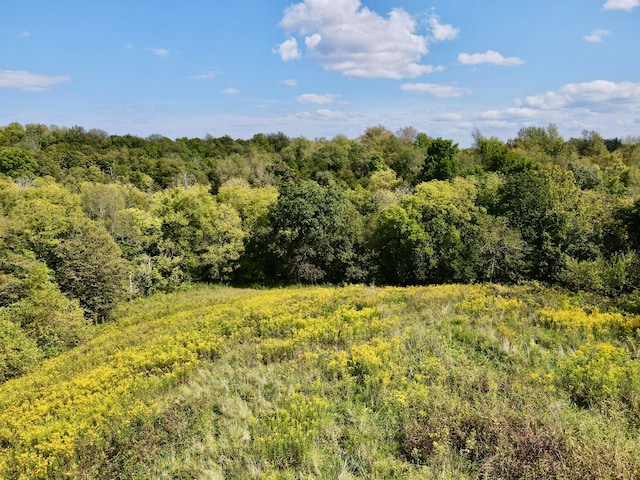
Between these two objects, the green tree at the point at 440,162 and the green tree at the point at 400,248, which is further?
the green tree at the point at 440,162

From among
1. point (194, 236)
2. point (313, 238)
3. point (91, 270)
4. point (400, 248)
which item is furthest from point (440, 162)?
point (91, 270)

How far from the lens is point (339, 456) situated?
4.38 metres

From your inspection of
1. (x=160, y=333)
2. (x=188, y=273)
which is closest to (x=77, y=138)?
(x=188, y=273)

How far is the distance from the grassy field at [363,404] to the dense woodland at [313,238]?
14.7ft

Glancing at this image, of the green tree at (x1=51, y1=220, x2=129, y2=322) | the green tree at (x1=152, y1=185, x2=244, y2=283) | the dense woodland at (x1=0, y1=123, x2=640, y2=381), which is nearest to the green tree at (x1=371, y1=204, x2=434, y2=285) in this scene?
the dense woodland at (x1=0, y1=123, x2=640, y2=381)

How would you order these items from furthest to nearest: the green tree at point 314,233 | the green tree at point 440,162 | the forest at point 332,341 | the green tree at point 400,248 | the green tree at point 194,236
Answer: the green tree at point 440,162 < the green tree at point 194,236 < the green tree at point 314,233 < the green tree at point 400,248 < the forest at point 332,341

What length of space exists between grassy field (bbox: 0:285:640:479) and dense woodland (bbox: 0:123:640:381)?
4.49 metres

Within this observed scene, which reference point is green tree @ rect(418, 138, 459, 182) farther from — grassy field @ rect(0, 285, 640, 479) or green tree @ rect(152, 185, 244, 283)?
grassy field @ rect(0, 285, 640, 479)

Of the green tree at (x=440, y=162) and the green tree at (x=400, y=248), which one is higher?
the green tree at (x=440, y=162)

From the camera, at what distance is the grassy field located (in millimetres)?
4160

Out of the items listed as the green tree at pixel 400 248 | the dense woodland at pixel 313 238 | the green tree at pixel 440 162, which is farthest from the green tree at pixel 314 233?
the green tree at pixel 440 162

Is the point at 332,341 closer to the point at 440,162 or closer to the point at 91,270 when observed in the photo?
the point at 91,270

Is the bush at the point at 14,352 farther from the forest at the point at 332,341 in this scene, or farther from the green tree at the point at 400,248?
the green tree at the point at 400,248

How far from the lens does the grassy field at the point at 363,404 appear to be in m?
4.16
